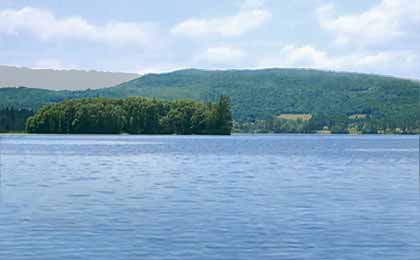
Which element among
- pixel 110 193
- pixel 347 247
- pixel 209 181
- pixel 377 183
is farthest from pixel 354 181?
pixel 347 247

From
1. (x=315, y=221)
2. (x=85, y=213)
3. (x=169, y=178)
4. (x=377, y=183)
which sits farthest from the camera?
(x=169, y=178)

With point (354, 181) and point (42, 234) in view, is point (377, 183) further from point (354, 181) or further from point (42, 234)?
point (42, 234)

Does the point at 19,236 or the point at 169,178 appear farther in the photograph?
the point at 169,178

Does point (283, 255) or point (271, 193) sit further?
point (271, 193)

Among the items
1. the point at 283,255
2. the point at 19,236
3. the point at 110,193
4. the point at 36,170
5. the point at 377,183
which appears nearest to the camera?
the point at 283,255

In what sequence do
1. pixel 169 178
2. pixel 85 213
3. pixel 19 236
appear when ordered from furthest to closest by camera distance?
pixel 169 178
pixel 85 213
pixel 19 236

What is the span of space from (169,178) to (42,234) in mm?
28133

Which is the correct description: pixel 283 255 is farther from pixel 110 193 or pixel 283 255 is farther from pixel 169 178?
pixel 169 178

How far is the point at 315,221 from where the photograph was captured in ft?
102

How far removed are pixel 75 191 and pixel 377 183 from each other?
741 inches

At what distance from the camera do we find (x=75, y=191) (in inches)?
1719

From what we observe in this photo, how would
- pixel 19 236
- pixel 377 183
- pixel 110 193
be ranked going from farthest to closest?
pixel 377 183 < pixel 110 193 < pixel 19 236

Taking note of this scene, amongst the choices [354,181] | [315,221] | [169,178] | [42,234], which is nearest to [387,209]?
[315,221]

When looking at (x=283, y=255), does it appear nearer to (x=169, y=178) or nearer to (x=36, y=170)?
(x=169, y=178)
